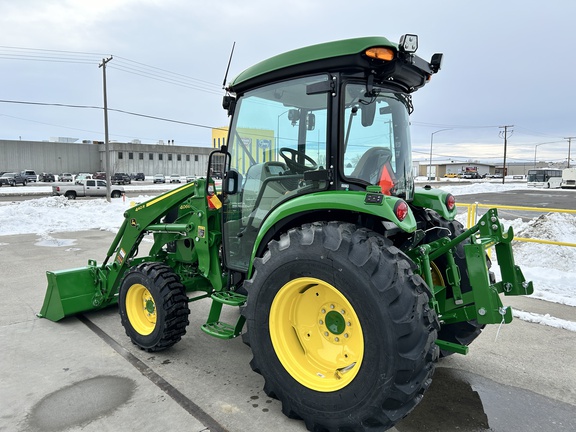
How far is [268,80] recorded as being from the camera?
337 cm

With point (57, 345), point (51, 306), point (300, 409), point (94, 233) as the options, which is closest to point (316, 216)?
point (300, 409)

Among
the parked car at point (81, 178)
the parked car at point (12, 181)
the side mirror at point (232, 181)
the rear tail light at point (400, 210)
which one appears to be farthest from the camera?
the parked car at point (12, 181)

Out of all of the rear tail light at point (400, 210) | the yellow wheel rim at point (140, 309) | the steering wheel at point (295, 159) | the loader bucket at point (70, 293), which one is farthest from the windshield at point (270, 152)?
the loader bucket at point (70, 293)

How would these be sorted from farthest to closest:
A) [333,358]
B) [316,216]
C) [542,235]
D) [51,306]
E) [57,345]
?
[542,235] → [51,306] → [57,345] → [316,216] → [333,358]

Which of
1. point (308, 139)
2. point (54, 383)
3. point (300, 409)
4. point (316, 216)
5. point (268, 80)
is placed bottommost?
point (54, 383)

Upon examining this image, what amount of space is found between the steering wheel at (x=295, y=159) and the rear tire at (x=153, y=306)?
1.63 meters

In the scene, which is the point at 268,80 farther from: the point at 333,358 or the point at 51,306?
the point at 51,306

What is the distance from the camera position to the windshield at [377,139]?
119 inches

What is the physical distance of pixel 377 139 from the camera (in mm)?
3223

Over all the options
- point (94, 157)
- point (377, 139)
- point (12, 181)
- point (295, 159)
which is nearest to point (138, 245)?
point (295, 159)

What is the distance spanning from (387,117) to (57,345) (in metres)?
3.91

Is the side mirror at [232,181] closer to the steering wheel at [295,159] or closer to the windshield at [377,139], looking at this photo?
the steering wheel at [295,159]

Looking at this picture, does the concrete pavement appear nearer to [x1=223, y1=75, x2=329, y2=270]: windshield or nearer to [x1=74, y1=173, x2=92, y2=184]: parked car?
[x1=223, y1=75, x2=329, y2=270]: windshield

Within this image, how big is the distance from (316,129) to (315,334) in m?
1.52
